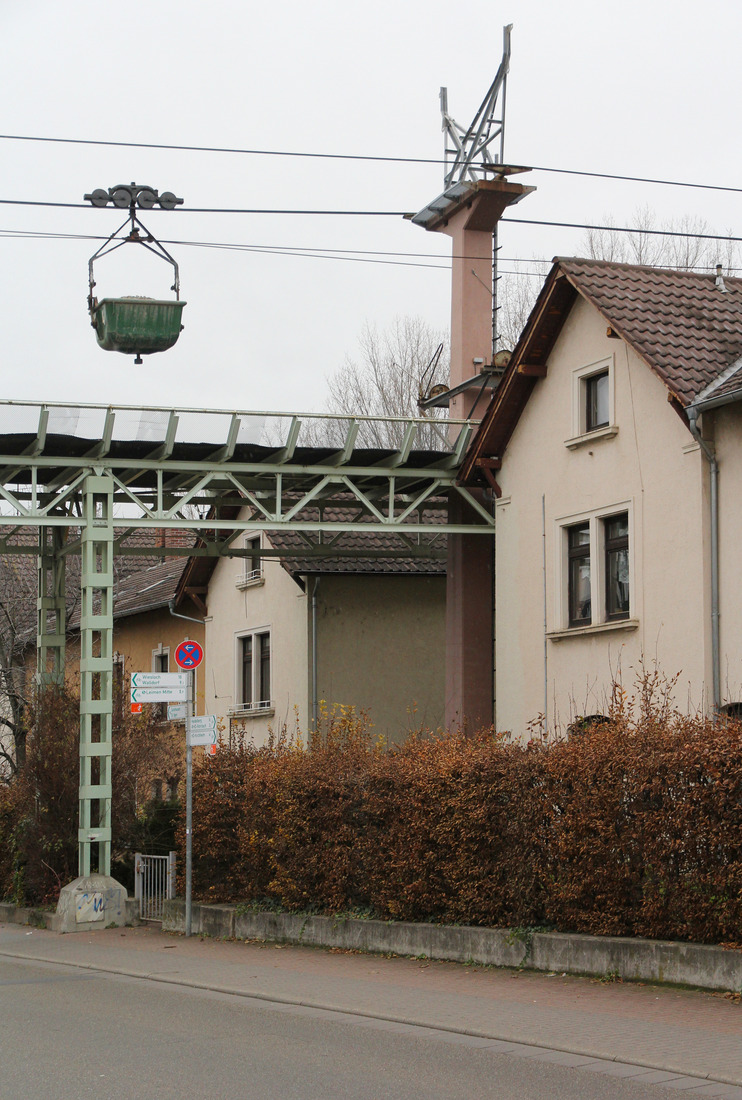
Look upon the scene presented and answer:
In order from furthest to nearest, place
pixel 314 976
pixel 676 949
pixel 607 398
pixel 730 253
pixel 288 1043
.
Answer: pixel 730 253 < pixel 607 398 < pixel 314 976 < pixel 676 949 < pixel 288 1043

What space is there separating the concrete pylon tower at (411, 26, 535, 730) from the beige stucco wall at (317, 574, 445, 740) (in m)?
5.19

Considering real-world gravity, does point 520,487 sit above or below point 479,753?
above

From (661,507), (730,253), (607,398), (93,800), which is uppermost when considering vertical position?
(730,253)

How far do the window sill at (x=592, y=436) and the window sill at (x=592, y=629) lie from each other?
2843mm

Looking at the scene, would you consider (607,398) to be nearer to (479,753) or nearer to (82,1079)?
(479,753)

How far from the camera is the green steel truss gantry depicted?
2172 cm

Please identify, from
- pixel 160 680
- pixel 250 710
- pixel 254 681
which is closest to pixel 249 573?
pixel 254 681

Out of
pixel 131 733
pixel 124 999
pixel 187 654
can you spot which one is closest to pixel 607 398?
pixel 187 654

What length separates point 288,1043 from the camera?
10.3 meters

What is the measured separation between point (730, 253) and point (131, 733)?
894 inches

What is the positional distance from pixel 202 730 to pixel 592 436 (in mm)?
7743

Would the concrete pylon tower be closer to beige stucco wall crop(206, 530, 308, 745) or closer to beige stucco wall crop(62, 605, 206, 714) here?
beige stucco wall crop(206, 530, 308, 745)

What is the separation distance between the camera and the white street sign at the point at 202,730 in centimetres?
1844

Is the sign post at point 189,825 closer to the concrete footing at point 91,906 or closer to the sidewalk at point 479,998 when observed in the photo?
the sidewalk at point 479,998
